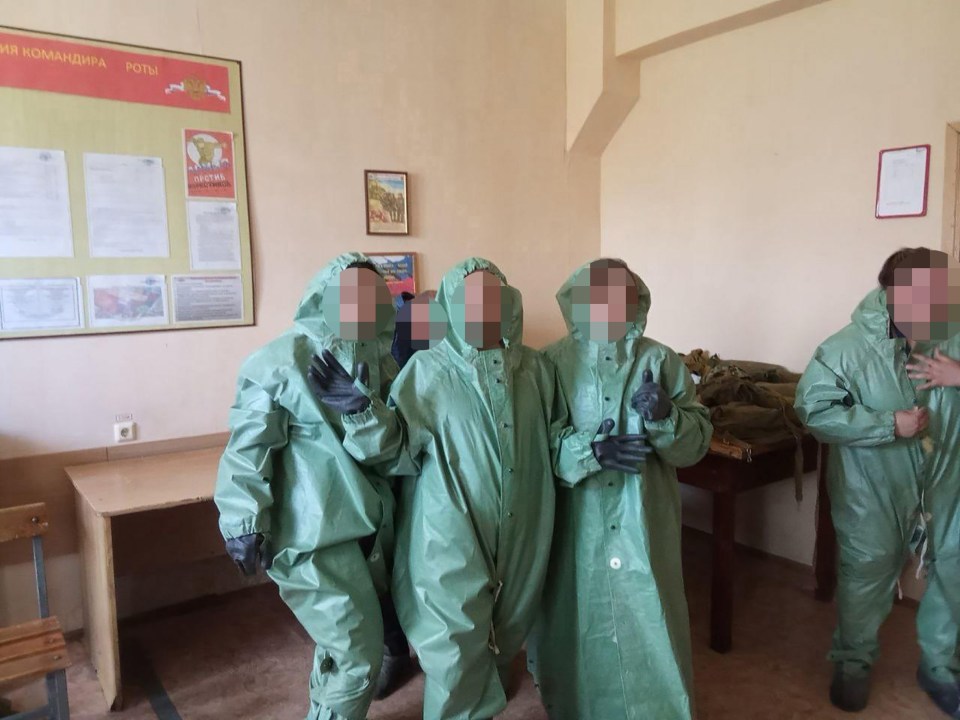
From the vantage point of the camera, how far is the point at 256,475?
1832 millimetres

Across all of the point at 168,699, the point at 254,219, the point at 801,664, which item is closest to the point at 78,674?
the point at 168,699

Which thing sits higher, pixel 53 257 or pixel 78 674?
pixel 53 257

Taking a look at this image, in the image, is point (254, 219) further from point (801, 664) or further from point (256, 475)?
point (801, 664)

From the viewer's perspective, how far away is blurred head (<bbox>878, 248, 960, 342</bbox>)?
6.81ft

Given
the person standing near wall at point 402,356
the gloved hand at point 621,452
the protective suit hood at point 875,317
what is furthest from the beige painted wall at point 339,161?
the protective suit hood at point 875,317

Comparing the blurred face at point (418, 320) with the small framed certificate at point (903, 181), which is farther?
the small framed certificate at point (903, 181)

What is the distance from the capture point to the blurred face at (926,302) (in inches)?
81.7

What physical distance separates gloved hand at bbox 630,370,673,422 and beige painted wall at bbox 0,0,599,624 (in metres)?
1.83

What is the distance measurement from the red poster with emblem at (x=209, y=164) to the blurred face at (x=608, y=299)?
1713mm

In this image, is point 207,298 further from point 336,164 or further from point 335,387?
point 335,387

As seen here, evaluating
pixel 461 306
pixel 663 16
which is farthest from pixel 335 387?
pixel 663 16

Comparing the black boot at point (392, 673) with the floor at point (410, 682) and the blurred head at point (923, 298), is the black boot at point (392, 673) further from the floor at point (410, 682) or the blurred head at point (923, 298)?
the blurred head at point (923, 298)

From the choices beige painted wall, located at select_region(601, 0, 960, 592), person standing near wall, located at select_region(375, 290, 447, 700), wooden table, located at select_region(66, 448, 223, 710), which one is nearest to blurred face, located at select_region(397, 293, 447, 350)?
person standing near wall, located at select_region(375, 290, 447, 700)

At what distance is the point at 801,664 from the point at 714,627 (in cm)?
30
